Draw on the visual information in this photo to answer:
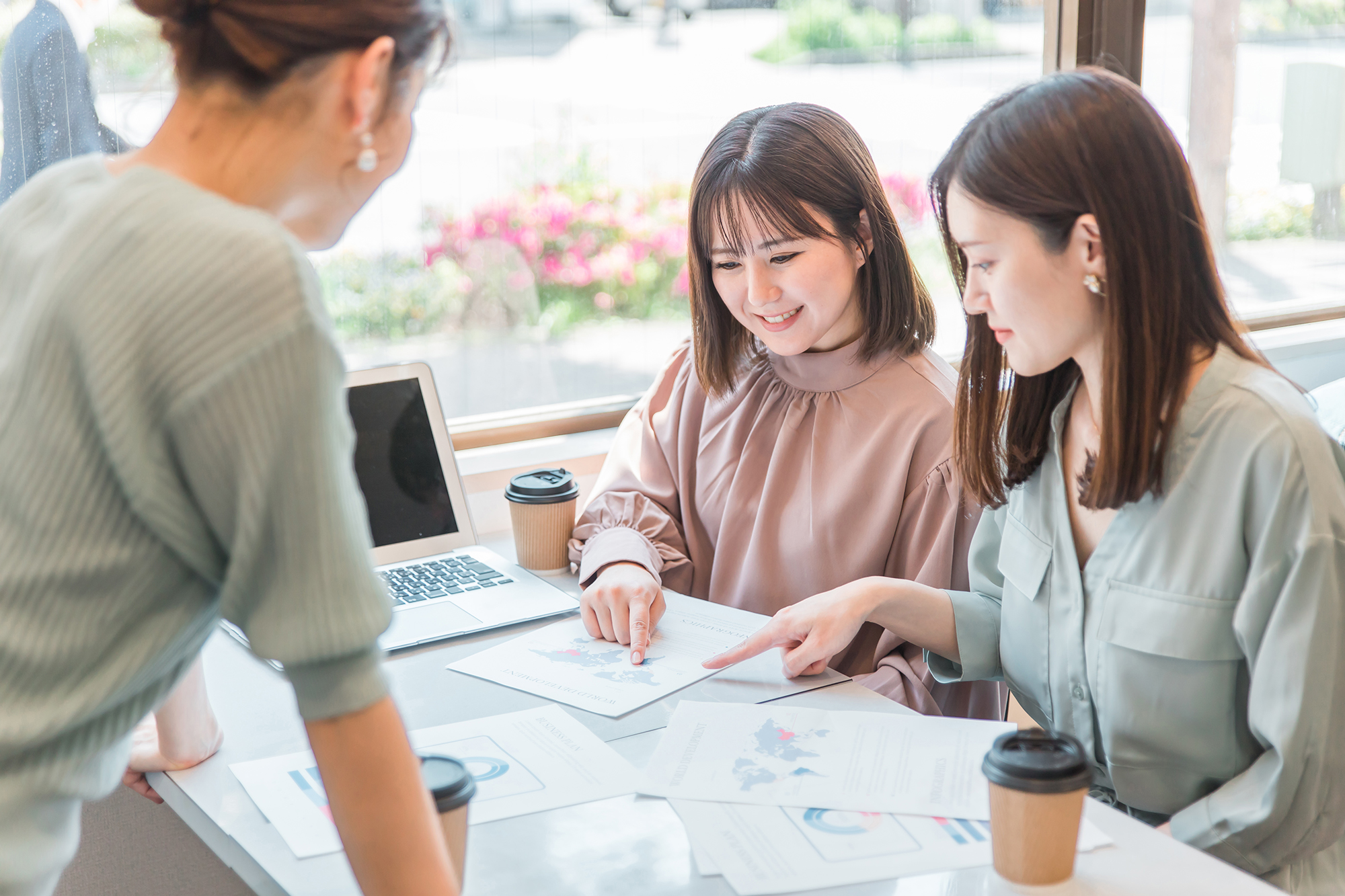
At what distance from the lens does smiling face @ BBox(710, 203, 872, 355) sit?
5.28 ft

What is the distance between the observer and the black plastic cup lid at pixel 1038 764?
0.85 metres

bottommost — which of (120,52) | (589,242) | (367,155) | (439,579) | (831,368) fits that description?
(439,579)

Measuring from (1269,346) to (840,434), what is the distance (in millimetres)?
1763

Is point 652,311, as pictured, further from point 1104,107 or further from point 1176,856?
point 1176,856

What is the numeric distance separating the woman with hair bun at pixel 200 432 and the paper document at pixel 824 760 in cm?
44

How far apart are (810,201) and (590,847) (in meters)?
0.95

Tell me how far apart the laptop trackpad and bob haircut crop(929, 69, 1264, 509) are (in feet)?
2.59

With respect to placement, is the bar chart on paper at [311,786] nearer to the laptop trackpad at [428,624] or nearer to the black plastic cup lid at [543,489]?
the laptop trackpad at [428,624]

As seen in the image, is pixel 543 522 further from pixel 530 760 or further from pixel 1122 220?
pixel 1122 220

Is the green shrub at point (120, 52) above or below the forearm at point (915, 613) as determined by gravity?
above

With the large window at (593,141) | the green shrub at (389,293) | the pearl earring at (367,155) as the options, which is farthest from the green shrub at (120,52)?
the pearl earring at (367,155)

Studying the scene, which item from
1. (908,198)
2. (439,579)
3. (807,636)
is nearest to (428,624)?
(439,579)

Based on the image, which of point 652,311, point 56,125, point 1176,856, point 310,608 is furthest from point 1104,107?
point 56,125

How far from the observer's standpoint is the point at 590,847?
0.99 metres
